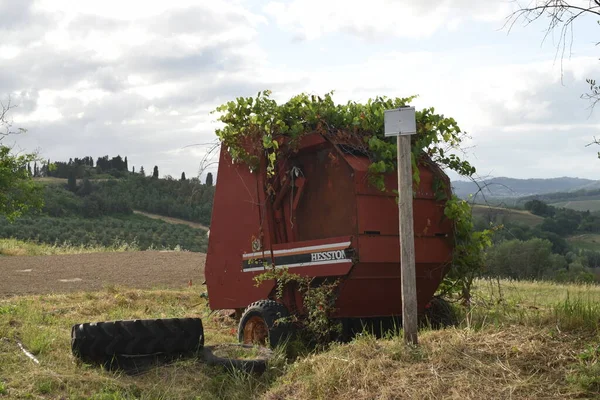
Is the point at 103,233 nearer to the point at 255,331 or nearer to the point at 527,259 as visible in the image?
the point at 527,259

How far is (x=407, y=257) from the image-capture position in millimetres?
6957

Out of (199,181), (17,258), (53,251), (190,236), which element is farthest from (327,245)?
(190,236)

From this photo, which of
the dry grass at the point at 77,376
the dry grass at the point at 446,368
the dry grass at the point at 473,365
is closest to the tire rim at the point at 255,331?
the dry grass at the point at 77,376

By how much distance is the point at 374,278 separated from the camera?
27.1 ft

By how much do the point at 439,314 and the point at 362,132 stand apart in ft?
9.13

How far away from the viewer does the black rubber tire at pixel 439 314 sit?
30.5 ft

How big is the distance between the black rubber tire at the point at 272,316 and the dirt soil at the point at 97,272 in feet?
24.3

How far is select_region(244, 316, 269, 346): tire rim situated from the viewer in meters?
8.83

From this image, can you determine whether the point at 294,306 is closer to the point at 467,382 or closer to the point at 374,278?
the point at 374,278

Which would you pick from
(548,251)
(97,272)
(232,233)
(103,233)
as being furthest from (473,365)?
(548,251)

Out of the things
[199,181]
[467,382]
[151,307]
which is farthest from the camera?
[151,307]

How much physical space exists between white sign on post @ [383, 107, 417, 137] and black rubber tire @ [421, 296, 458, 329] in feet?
10.5

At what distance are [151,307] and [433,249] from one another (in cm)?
607

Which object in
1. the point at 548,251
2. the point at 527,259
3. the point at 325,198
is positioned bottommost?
the point at 527,259
